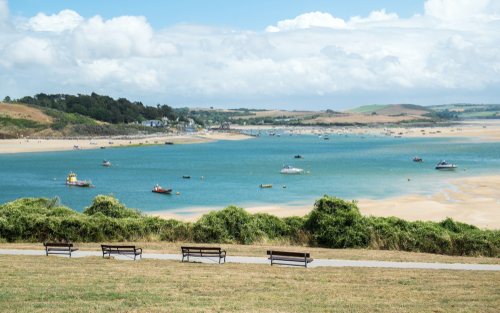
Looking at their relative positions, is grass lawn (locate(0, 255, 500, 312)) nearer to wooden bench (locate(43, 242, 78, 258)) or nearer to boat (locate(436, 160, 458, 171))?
wooden bench (locate(43, 242, 78, 258))

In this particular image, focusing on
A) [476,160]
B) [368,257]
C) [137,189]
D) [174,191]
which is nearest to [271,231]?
[368,257]

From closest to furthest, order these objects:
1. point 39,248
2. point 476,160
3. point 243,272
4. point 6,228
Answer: point 243,272
point 39,248
point 6,228
point 476,160

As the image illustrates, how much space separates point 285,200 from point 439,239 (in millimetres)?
26976

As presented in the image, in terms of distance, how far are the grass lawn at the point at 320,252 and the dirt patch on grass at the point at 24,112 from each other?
A: 162173 mm

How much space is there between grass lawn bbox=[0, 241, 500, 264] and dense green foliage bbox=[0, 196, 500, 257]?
856 mm

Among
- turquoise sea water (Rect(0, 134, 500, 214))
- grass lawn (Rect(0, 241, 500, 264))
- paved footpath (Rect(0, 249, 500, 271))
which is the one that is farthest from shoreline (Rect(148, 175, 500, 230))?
paved footpath (Rect(0, 249, 500, 271))

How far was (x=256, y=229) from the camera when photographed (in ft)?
67.8

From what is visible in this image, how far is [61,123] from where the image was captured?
16338cm

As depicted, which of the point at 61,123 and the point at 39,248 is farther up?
the point at 61,123

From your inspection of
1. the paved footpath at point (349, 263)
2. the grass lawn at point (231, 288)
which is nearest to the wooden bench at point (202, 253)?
the paved footpath at point (349, 263)

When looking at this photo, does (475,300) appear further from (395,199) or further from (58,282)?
(395,199)

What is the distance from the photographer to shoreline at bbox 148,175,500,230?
3334 cm

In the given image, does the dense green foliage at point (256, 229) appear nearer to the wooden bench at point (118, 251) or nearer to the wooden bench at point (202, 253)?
the wooden bench at point (118, 251)

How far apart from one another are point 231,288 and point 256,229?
910 centimetres
